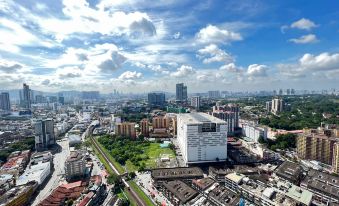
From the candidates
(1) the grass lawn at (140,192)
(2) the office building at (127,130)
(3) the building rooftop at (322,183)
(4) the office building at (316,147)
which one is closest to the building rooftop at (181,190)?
(1) the grass lawn at (140,192)

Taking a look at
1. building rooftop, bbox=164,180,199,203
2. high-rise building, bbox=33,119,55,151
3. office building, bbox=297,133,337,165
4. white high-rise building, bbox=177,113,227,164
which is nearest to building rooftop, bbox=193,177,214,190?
building rooftop, bbox=164,180,199,203

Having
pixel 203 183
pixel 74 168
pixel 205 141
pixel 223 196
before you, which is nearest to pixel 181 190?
pixel 203 183

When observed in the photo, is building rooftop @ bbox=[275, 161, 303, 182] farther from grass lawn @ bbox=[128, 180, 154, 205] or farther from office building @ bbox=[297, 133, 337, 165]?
grass lawn @ bbox=[128, 180, 154, 205]

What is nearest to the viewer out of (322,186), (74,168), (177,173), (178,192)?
(322,186)

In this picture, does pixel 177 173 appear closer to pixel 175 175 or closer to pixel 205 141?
pixel 175 175

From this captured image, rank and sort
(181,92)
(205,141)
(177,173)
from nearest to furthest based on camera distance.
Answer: (177,173) → (205,141) → (181,92)

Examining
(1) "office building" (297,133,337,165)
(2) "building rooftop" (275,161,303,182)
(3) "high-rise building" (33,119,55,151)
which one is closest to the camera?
(2) "building rooftop" (275,161,303,182)

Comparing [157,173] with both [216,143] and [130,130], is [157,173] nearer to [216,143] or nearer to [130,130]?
[216,143]

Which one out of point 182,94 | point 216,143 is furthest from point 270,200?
point 182,94
